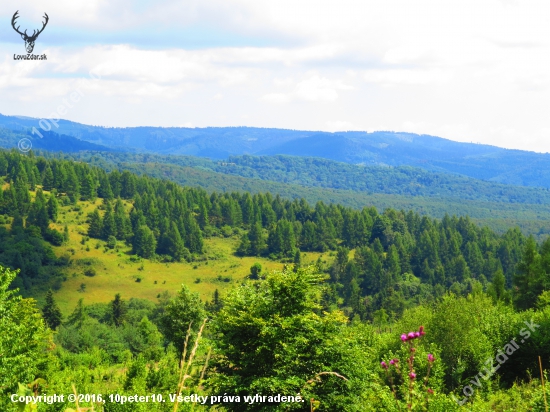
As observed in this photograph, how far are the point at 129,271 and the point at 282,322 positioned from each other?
154m

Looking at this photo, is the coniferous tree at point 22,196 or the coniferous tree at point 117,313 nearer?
the coniferous tree at point 117,313

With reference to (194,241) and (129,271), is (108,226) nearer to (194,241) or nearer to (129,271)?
(129,271)

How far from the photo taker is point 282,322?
1047 inches

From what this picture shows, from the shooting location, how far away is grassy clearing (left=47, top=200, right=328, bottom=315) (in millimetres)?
154625

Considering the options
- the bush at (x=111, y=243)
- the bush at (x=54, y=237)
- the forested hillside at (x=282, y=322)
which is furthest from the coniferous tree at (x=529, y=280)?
the bush at (x=54, y=237)

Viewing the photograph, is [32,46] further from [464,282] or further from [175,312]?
[464,282]

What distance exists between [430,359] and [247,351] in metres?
23.4

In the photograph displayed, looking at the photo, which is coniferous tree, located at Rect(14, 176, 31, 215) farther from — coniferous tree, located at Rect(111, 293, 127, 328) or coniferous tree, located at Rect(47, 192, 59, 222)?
coniferous tree, located at Rect(111, 293, 127, 328)

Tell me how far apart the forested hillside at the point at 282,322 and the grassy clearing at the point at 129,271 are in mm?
1281

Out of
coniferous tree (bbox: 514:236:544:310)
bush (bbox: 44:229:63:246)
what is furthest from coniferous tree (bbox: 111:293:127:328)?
coniferous tree (bbox: 514:236:544:310)

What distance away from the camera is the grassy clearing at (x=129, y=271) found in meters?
155

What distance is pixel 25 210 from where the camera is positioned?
181250 millimetres

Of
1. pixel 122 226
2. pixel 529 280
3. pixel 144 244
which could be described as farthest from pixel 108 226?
pixel 529 280

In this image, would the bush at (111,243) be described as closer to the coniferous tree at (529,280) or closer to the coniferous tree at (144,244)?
the coniferous tree at (144,244)
